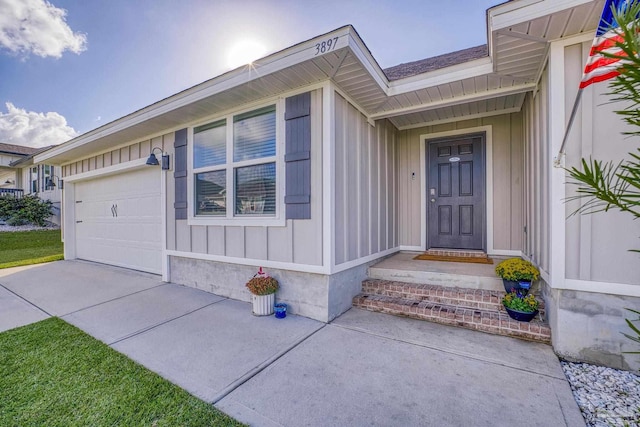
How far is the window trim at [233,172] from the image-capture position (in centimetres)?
354

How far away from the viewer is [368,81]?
3.27m

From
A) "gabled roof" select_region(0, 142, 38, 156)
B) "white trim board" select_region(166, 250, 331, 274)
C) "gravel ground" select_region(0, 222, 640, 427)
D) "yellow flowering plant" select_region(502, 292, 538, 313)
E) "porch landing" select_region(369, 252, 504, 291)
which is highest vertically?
"gabled roof" select_region(0, 142, 38, 156)

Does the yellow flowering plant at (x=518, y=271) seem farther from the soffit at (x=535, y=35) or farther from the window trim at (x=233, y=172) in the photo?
the window trim at (x=233, y=172)

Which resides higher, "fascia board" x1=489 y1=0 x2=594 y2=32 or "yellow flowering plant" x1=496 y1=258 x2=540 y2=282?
"fascia board" x1=489 y1=0 x2=594 y2=32

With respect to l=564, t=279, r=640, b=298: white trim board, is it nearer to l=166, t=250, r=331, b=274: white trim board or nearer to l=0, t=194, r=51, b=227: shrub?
l=166, t=250, r=331, b=274: white trim board

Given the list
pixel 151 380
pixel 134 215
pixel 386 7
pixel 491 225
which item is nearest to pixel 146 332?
pixel 151 380

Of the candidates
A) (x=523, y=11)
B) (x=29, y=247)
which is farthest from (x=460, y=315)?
(x=29, y=247)

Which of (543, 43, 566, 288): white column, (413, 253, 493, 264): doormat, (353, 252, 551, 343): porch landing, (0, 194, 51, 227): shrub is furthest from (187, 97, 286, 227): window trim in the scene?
(0, 194, 51, 227): shrub

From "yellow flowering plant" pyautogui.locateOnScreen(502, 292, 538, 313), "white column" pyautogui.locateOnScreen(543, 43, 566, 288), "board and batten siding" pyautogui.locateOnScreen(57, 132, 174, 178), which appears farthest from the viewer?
"board and batten siding" pyautogui.locateOnScreen(57, 132, 174, 178)

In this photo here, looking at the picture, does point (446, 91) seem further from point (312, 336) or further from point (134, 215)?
point (134, 215)

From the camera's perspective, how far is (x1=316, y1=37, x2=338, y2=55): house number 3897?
2643 mm

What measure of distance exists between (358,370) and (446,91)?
318 cm

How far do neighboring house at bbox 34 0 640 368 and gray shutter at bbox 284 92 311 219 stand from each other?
17 millimetres

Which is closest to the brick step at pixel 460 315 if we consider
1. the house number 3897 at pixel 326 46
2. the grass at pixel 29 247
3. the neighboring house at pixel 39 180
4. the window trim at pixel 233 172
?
the window trim at pixel 233 172
